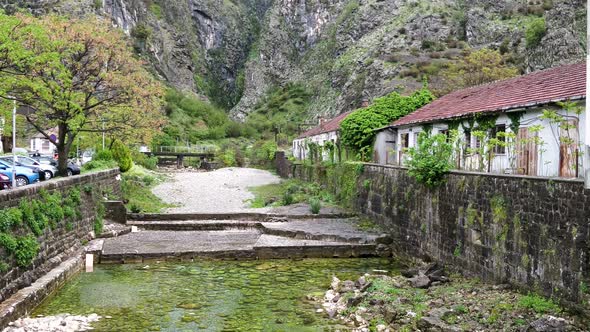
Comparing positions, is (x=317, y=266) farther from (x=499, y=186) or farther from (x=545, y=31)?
(x=545, y=31)

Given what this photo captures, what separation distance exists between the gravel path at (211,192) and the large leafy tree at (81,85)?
505 cm

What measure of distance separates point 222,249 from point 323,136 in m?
27.2

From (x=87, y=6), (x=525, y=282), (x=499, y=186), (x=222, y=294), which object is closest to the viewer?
(x=525, y=282)

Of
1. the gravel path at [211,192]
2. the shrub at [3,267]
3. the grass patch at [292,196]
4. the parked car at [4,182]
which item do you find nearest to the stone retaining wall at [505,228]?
the grass patch at [292,196]

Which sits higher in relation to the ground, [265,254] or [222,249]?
[222,249]

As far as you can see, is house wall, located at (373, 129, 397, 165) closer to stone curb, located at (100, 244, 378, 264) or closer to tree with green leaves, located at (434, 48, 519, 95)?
stone curb, located at (100, 244, 378, 264)

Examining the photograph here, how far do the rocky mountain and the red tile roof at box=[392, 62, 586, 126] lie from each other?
96.6 feet

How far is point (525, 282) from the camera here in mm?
9977

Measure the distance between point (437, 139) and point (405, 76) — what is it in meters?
47.7

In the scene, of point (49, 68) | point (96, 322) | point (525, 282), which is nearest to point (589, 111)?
point (525, 282)

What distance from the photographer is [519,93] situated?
16891mm

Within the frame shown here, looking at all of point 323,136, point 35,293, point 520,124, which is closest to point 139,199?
point 35,293

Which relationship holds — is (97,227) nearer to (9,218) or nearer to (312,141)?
(9,218)

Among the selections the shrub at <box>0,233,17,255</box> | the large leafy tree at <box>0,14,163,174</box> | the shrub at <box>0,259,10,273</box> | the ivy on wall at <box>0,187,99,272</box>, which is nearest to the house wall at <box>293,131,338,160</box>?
the large leafy tree at <box>0,14,163,174</box>
